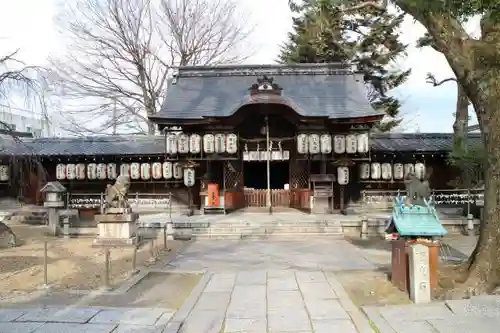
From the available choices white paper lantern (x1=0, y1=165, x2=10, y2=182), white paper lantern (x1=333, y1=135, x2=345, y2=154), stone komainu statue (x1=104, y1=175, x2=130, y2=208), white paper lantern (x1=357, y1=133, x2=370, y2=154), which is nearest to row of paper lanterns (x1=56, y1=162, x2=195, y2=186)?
white paper lantern (x1=0, y1=165, x2=10, y2=182)

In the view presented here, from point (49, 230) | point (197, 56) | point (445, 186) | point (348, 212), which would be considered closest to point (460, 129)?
point (445, 186)

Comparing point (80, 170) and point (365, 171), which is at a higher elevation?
point (80, 170)

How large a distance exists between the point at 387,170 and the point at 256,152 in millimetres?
5870

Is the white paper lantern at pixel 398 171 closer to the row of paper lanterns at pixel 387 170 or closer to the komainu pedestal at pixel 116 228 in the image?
the row of paper lanterns at pixel 387 170

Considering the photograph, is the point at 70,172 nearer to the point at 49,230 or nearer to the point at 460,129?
the point at 49,230

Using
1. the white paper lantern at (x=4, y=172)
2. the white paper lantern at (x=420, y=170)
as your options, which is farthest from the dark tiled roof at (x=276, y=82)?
Answer: the white paper lantern at (x=4, y=172)

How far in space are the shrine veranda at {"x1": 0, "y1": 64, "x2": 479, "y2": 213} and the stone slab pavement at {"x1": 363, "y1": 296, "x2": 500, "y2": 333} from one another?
12.3 meters

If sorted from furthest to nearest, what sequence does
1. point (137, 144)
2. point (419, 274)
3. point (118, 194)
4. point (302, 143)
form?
point (137, 144)
point (302, 143)
point (118, 194)
point (419, 274)

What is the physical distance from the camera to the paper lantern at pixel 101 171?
2062cm

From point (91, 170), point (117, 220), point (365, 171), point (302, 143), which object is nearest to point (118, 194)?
point (117, 220)

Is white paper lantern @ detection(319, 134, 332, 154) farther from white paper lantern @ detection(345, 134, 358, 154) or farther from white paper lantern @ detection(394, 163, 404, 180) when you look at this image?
white paper lantern @ detection(394, 163, 404, 180)

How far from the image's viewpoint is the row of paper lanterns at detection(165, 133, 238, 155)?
18477mm

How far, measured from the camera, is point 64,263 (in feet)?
33.4

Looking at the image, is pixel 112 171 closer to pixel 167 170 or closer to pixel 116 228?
pixel 167 170
